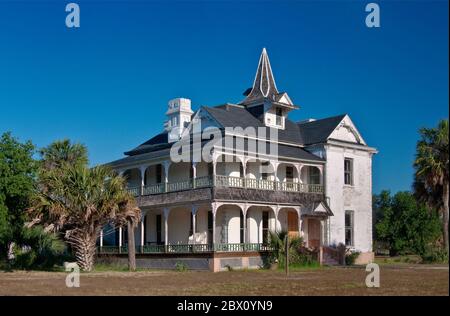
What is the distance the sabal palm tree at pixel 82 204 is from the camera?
3259cm

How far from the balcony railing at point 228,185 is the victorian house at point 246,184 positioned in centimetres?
6

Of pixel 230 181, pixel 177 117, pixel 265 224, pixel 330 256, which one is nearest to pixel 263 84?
pixel 177 117

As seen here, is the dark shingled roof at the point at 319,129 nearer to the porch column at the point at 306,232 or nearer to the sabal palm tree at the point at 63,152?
the porch column at the point at 306,232

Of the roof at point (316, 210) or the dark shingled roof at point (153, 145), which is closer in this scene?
the roof at point (316, 210)

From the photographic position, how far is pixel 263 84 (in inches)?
1875

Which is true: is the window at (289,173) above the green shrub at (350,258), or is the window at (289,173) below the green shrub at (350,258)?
above

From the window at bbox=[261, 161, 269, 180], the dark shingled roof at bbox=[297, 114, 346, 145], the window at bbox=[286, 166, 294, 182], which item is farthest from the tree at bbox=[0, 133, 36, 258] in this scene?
the dark shingled roof at bbox=[297, 114, 346, 145]

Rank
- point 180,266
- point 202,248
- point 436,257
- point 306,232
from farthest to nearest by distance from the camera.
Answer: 1. point 306,232
2. point 436,257
3. point 202,248
4. point 180,266

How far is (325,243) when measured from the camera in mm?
42188

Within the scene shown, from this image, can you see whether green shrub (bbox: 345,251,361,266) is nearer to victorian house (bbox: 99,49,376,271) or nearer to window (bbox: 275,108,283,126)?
victorian house (bbox: 99,49,376,271)

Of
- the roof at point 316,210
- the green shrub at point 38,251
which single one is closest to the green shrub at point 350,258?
the roof at point 316,210

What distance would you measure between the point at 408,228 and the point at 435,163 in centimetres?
1839

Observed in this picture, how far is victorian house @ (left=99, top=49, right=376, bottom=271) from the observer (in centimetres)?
3762

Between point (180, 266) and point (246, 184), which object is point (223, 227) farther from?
point (180, 266)
